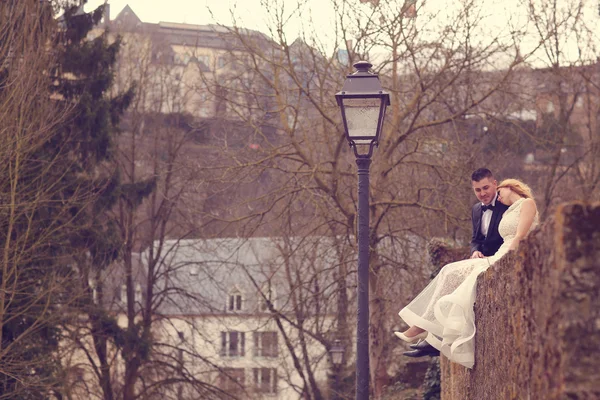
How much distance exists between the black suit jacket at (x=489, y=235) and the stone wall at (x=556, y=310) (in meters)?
3.70

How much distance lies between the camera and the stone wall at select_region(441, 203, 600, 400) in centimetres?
411

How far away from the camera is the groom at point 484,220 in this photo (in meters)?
9.55

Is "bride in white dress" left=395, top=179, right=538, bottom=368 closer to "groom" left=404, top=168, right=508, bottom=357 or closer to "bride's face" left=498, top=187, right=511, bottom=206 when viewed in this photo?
"bride's face" left=498, top=187, right=511, bottom=206

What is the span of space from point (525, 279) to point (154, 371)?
29.1 meters

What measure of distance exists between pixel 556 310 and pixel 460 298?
4.08m

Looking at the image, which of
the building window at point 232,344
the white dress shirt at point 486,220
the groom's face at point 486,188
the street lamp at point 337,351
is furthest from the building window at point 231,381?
the groom's face at point 486,188

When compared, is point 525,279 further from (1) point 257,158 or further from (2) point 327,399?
(2) point 327,399

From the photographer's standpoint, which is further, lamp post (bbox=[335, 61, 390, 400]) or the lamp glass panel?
the lamp glass panel

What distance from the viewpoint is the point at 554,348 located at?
4.36 meters

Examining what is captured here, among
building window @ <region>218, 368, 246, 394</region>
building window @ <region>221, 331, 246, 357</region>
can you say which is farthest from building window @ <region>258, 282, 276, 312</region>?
building window @ <region>221, 331, 246, 357</region>

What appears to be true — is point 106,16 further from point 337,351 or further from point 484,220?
point 484,220

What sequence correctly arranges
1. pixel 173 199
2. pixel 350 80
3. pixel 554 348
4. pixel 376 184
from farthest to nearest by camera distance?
pixel 173 199 < pixel 376 184 < pixel 350 80 < pixel 554 348

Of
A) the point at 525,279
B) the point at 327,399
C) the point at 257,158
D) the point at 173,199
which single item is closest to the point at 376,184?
the point at 257,158

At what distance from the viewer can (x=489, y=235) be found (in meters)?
9.97
